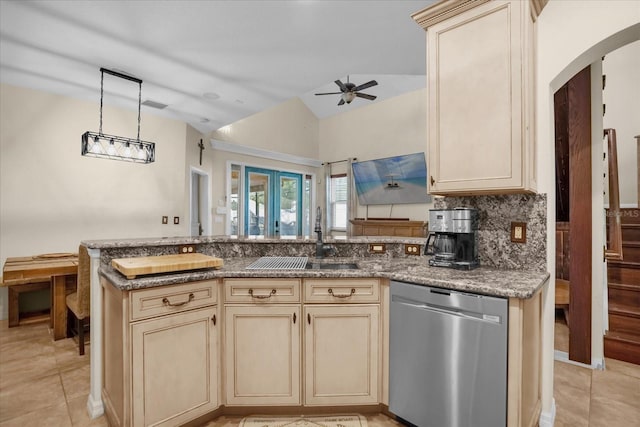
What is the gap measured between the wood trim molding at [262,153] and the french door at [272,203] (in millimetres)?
297

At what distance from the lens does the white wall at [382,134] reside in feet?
21.0

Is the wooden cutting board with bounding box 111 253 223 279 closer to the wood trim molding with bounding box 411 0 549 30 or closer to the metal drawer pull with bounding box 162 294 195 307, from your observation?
the metal drawer pull with bounding box 162 294 195 307

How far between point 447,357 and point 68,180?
4475 mm

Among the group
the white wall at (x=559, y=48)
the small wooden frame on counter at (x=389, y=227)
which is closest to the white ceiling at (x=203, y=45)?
the white wall at (x=559, y=48)

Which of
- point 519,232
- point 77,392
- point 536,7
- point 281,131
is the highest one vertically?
point 281,131

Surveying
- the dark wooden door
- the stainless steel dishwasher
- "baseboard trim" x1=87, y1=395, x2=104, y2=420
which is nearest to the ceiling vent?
"baseboard trim" x1=87, y1=395, x2=104, y2=420

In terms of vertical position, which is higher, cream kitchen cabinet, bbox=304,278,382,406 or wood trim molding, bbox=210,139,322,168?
wood trim molding, bbox=210,139,322,168

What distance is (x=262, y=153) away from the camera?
6.70 m

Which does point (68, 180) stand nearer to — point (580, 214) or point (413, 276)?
point (413, 276)

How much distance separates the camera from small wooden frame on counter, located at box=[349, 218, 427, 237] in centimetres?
578

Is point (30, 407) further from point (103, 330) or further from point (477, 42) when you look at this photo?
point (477, 42)

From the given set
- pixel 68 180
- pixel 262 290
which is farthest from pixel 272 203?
pixel 262 290

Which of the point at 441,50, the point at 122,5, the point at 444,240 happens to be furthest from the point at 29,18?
the point at 444,240

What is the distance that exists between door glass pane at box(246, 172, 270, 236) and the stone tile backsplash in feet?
16.4
